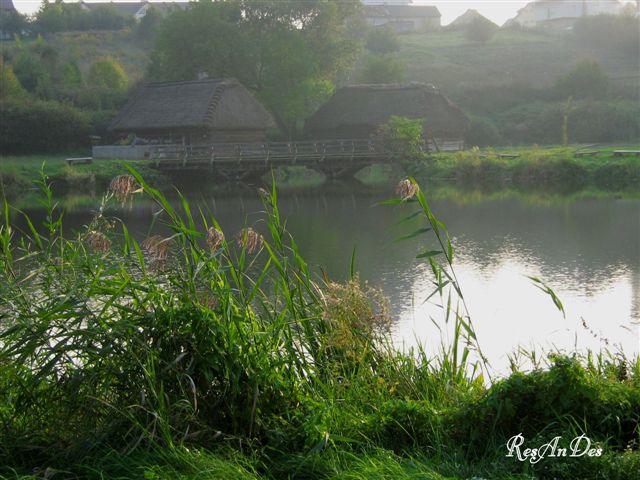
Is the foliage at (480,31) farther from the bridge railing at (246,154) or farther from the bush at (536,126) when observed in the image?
the bridge railing at (246,154)

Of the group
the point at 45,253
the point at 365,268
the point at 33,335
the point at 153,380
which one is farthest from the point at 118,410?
the point at 365,268

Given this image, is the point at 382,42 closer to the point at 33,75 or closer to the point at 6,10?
the point at 33,75

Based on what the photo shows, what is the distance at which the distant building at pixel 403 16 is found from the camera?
83812mm

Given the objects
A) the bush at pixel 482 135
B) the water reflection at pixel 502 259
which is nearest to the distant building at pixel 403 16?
the bush at pixel 482 135

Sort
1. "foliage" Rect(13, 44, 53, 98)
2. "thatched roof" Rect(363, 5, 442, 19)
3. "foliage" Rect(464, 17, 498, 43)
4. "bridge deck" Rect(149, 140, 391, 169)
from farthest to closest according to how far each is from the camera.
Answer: "thatched roof" Rect(363, 5, 442, 19) → "foliage" Rect(464, 17, 498, 43) → "foliage" Rect(13, 44, 53, 98) → "bridge deck" Rect(149, 140, 391, 169)

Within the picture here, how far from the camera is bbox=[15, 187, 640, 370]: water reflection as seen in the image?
859 cm

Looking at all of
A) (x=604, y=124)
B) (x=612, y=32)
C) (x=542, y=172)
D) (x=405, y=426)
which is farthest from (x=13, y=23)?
(x=405, y=426)

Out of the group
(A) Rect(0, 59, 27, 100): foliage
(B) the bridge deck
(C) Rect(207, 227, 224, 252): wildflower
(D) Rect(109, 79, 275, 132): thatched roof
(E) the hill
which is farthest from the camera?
(E) the hill

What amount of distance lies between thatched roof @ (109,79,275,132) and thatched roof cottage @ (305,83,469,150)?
123 inches

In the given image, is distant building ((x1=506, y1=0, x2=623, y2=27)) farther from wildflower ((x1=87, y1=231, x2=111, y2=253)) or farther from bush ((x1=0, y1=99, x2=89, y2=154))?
wildflower ((x1=87, y1=231, x2=111, y2=253))

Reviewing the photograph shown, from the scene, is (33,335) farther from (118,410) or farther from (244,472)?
(244,472)

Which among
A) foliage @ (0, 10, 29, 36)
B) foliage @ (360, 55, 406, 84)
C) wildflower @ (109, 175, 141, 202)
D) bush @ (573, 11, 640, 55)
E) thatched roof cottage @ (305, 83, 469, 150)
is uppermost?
foliage @ (0, 10, 29, 36)

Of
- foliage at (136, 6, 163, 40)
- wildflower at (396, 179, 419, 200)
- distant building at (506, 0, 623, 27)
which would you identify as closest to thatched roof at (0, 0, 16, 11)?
foliage at (136, 6, 163, 40)

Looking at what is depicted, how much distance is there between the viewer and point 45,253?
13.9 ft
